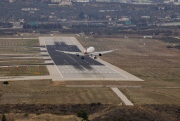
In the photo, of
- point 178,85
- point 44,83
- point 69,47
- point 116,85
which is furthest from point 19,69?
point 69,47

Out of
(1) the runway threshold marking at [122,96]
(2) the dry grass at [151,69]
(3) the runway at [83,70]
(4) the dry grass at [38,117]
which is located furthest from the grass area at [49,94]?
(3) the runway at [83,70]

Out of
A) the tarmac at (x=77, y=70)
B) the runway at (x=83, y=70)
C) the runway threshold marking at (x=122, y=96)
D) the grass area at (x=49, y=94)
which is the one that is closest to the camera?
the runway threshold marking at (x=122, y=96)

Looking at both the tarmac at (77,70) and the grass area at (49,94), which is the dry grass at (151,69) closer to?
the tarmac at (77,70)

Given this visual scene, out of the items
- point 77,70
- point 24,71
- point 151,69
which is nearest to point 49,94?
point 24,71

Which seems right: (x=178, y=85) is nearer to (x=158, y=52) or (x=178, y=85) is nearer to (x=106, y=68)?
(x=106, y=68)

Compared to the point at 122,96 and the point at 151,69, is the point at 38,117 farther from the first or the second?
the point at 151,69

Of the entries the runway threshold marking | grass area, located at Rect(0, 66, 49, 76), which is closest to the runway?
grass area, located at Rect(0, 66, 49, 76)
